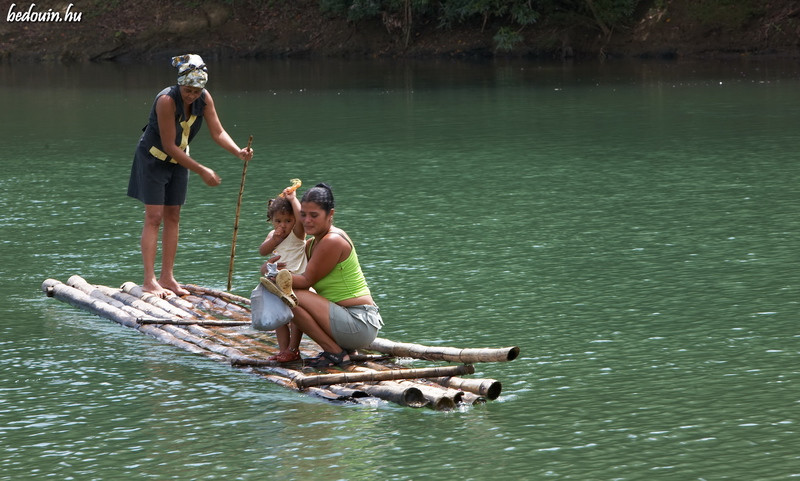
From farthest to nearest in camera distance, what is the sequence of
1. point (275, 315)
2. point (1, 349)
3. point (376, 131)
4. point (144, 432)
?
point (376, 131) < point (1, 349) < point (275, 315) < point (144, 432)

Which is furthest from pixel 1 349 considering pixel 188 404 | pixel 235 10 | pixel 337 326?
pixel 235 10

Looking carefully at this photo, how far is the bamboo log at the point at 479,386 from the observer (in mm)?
6500

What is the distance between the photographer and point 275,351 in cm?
755

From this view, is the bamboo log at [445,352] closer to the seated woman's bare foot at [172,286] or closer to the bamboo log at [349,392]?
the bamboo log at [349,392]

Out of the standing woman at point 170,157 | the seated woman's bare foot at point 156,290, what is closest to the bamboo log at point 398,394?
the standing woman at point 170,157

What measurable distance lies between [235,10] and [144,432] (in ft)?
111

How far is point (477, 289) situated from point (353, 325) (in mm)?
2373

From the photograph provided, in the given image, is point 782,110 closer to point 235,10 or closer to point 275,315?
point 275,315

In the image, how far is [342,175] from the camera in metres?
14.7

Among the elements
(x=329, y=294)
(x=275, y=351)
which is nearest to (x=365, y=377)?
(x=329, y=294)

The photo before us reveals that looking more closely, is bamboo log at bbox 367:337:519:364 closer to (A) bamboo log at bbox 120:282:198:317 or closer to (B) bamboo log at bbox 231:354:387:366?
(B) bamboo log at bbox 231:354:387:366

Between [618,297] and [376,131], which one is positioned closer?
[618,297]

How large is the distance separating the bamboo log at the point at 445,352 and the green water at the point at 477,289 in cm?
22

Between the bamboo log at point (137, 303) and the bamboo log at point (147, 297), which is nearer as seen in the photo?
the bamboo log at point (137, 303)
